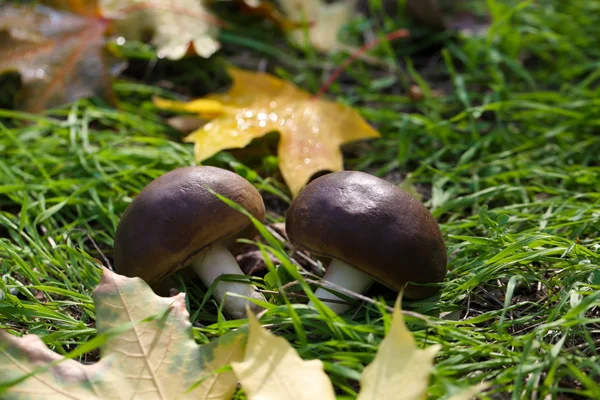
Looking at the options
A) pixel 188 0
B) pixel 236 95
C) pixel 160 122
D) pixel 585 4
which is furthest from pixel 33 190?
pixel 585 4

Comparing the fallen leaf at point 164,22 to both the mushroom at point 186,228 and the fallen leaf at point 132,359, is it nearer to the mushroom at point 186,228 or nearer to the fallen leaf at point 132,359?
the mushroom at point 186,228

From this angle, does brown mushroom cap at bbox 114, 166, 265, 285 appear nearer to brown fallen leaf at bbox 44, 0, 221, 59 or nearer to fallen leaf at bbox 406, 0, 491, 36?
brown fallen leaf at bbox 44, 0, 221, 59

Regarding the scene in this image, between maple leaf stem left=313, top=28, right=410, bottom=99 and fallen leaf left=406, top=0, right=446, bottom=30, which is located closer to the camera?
maple leaf stem left=313, top=28, right=410, bottom=99

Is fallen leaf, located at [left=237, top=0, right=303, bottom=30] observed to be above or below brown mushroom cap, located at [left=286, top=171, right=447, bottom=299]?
above

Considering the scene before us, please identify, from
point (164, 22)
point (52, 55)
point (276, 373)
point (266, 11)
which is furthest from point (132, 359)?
point (266, 11)

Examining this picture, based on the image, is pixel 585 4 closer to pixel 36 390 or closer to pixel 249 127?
pixel 249 127

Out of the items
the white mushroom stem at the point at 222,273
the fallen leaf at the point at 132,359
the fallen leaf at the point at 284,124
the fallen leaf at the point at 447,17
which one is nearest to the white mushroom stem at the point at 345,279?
the white mushroom stem at the point at 222,273

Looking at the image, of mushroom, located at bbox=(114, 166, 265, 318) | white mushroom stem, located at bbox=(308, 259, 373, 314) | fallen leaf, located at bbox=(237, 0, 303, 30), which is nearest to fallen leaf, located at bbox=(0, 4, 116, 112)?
fallen leaf, located at bbox=(237, 0, 303, 30)

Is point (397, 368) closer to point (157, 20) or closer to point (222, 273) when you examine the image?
point (222, 273)
